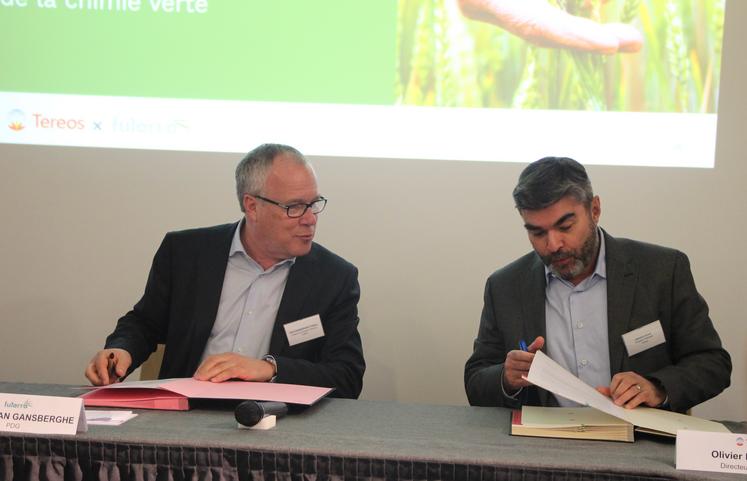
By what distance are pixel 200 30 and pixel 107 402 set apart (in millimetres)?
2038

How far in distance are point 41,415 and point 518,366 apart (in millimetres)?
1252

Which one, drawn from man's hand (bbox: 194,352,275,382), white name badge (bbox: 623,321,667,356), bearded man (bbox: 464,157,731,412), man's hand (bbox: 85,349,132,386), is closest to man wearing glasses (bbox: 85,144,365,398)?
man's hand (bbox: 85,349,132,386)

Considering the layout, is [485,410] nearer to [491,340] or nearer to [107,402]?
[491,340]

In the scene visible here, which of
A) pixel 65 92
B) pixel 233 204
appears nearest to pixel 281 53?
pixel 233 204

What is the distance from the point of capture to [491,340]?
282cm

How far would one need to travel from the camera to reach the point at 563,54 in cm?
364

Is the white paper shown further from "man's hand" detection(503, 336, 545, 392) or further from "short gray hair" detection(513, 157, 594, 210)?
"short gray hair" detection(513, 157, 594, 210)

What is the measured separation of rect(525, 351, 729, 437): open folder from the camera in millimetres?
2004

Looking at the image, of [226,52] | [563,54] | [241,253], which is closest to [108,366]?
[241,253]

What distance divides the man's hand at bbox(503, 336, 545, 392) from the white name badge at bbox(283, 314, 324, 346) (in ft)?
2.41

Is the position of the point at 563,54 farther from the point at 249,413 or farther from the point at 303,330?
the point at 249,413

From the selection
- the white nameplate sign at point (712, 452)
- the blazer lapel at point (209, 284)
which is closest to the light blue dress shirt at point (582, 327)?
the white nameplate sign at point (712, 452)

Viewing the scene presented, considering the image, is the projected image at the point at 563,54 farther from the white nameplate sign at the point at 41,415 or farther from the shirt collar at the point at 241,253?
the white nameplate sign at the point at 41,415

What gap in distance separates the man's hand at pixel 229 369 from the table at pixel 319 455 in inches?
12.4
